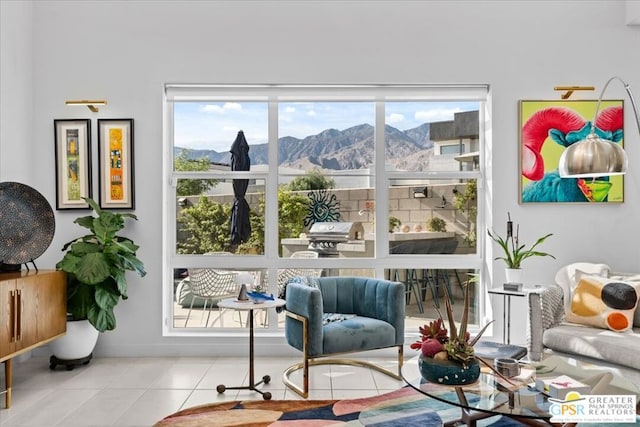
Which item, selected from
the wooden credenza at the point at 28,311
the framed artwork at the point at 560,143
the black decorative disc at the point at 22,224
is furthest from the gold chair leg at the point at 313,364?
the black decorative disc at the point at 22,224

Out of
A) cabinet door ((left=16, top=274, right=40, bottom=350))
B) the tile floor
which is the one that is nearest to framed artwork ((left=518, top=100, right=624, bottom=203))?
the tile floor

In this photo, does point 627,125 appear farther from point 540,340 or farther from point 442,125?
point 540,340

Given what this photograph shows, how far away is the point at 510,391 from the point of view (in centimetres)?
242

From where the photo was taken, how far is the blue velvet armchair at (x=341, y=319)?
348 cm

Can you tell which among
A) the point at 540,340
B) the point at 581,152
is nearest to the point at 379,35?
the point at 581,152

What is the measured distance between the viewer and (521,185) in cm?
444

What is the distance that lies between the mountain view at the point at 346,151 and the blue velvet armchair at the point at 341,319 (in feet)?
3.85

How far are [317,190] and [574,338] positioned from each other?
2.40 m

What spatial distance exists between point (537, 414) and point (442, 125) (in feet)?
9.91

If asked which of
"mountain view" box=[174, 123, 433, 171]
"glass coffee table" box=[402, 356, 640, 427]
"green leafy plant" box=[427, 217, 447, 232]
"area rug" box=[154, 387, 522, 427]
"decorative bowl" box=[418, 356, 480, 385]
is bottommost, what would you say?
"area rug" box=[154, 387, 522, 427]

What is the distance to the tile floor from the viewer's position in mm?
3164

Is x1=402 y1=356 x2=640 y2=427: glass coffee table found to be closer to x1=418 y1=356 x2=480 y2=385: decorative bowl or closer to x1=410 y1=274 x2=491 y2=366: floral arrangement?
x1=418 y1=356 x2=480 y2=385: decorative bowl

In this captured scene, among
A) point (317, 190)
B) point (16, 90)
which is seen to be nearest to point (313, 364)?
point (317, 190)

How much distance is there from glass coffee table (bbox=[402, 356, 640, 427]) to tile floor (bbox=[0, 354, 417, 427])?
3.48 ft
